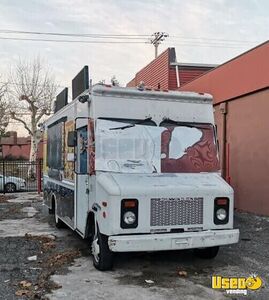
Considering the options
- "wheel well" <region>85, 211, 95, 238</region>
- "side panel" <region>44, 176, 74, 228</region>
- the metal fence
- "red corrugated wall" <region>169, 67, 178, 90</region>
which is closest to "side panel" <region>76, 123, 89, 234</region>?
"wheel well" <region>85, 211, 95, 238</region>

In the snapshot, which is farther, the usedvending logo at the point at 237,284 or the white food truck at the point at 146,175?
the white food truck at the point at 146,175

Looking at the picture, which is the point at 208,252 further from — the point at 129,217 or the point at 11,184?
the point at 11,184

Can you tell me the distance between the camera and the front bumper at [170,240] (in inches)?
259

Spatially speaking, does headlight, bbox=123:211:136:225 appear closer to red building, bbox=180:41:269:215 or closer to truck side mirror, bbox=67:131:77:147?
truck side mirror, bbox=67:131:77:147

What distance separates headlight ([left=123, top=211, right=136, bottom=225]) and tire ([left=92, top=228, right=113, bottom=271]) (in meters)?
0.50

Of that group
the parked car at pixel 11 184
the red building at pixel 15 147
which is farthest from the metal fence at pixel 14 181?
the red building at pixel 15 147

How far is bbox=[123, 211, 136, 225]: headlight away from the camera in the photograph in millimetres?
6684

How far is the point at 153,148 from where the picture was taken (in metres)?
7.60

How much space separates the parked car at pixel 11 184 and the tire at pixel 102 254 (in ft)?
53.3

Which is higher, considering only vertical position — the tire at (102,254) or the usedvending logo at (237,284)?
the tire at (102,254)

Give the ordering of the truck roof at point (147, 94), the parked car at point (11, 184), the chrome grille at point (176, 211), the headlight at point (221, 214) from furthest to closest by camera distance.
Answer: the parked car at point (11, 184), the truck roof at point (147, 94), the headlight at point (221, 214), the chrome grille at point (176, 211)

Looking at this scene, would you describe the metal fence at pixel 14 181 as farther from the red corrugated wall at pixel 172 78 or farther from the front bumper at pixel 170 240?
the front bumper at pixel 170 240

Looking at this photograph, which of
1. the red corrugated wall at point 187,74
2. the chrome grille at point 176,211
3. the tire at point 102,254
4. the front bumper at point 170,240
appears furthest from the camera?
the red corrugated wall at point 187,74

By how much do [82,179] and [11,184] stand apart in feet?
51.6
